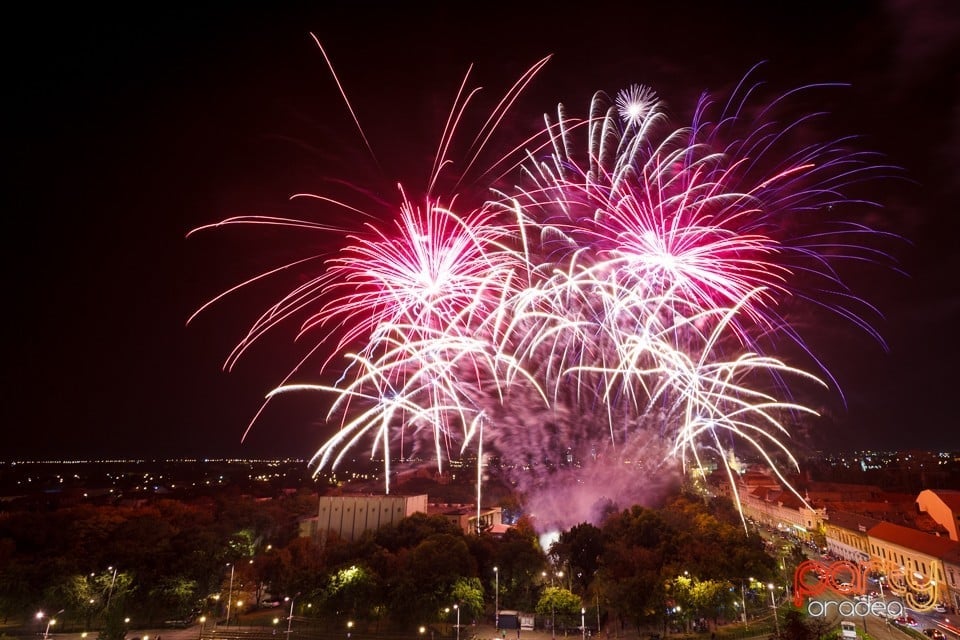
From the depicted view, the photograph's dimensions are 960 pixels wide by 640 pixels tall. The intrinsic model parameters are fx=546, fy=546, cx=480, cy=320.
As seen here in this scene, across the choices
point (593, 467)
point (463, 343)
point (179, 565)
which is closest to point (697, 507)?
point (593, 467)

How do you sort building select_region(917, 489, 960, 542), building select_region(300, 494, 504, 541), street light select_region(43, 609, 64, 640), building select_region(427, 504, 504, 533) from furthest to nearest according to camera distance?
1. building select_region(427, 504, 504, 533)
2. building select_region(300, 494, 504, 541)
3. building select_region(917, 489, 960, 542)
4. street light select_region(43, 609, 64, 640)

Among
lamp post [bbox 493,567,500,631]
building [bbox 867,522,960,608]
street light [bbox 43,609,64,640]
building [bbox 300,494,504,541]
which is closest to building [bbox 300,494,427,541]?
building [bbox 300,494,504,541]

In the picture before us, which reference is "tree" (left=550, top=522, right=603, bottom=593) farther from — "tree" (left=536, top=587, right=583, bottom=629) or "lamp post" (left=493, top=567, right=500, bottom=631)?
"lamp post" (left=493, top=567, right=500, bottom=631)

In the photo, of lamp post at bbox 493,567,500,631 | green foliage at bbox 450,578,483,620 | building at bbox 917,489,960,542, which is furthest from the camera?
building at bbox 917,489,960,542

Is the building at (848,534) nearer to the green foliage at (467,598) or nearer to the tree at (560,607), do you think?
the tree at (560,607)

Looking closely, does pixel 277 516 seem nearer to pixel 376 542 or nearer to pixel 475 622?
pixel 376 542

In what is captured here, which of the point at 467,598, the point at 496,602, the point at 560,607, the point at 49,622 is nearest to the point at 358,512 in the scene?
the point at 496,602

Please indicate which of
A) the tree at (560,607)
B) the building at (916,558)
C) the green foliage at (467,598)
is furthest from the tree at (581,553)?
the building at (916,558)

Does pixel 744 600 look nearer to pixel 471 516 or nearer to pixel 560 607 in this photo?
pixel 560 607
